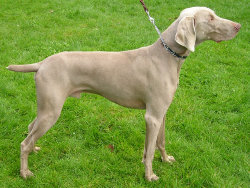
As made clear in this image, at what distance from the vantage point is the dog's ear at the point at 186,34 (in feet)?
8.59

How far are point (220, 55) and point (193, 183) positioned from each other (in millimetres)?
3616

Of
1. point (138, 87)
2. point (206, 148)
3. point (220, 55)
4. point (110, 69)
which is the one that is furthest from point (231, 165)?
point (220, 55)

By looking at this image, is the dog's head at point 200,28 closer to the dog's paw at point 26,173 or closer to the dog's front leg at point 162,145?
the dog's front leg at point 162,145

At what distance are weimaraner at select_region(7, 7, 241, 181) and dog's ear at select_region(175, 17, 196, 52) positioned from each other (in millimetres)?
87

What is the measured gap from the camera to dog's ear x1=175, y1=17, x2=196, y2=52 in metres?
2.62

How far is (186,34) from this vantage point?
103 inches

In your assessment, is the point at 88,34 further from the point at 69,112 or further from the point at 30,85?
the point at 69,112

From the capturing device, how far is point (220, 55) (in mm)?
6000

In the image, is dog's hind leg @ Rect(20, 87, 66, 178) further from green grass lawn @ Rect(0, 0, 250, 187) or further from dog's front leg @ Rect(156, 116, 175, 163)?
dog's front leg @ Rect(156, 116, 175, 163)

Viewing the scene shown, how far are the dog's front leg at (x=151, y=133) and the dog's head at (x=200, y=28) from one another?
79 centimetres

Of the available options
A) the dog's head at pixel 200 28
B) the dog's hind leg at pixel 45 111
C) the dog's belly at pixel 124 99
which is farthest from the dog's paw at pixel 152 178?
the dog's head at pixel 200 28

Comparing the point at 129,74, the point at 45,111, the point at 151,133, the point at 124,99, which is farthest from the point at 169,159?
the point at 45,111

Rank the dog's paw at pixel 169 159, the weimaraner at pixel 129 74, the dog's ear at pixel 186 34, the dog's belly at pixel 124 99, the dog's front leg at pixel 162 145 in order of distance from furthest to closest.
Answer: the dog's paw at pixel 169 159
the dog's front leg at pixel 162 145
the dog's belly at pixel 124 99
the weimaraner at pixel 129 74
the dog's ear at pixel 186 34

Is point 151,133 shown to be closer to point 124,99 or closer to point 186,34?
point 124,99
